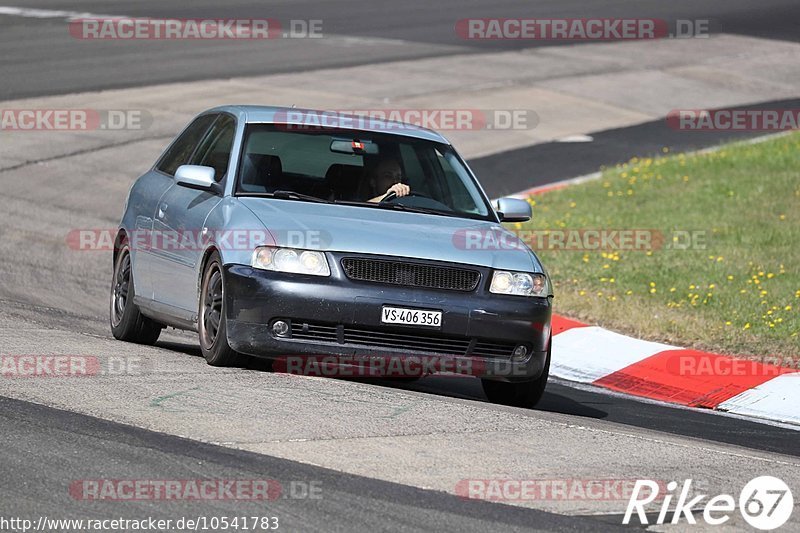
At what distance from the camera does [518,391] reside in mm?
9750

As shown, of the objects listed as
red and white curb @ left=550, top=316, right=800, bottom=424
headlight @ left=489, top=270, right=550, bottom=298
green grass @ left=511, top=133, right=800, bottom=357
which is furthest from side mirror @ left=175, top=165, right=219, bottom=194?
green grass @ left=511, top=133, right=800, bottom=357

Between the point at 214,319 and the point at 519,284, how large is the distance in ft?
5.82

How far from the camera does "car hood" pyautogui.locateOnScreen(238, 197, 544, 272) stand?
894 cm

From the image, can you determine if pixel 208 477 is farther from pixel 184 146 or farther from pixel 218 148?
pixel 184 146

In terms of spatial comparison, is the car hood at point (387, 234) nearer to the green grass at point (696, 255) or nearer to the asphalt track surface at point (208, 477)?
the asphalt track surface at point (208, 477)

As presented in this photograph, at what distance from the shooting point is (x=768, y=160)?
66.8 ft

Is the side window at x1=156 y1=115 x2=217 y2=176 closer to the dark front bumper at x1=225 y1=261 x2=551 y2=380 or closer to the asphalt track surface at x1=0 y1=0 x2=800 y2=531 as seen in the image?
the asphalt track surface at x1=0 y1=0 x2=800 y2=531

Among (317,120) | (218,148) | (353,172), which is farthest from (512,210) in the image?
(218,148)

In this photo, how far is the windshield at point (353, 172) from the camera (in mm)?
9859

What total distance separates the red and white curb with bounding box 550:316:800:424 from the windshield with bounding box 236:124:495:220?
209 centimetres

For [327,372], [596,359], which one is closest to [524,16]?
[596,359]

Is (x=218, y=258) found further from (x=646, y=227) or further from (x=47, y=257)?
(x=646, y=227)

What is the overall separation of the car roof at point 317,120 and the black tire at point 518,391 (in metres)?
1.74

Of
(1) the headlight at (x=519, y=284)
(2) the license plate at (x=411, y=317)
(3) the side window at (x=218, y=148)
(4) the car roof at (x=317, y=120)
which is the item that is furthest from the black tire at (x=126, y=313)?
(1) the headlight at (x=519, y=284)
